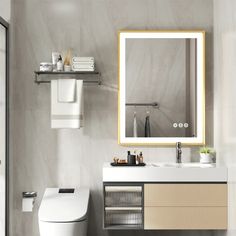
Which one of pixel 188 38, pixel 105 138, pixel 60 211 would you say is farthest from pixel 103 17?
pixel 60 211

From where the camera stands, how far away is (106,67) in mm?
4207

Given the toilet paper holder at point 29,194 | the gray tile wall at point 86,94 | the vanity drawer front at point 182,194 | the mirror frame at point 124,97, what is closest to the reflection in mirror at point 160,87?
the mirror frame at point 124,97

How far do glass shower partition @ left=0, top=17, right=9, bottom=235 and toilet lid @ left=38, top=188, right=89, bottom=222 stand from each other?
14.2 inches

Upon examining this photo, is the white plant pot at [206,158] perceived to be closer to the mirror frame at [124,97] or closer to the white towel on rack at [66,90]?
the mirror frame at [124,97]

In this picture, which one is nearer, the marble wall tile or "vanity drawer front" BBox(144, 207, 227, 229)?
the marble wall tile

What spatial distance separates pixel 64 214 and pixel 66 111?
2.90ft

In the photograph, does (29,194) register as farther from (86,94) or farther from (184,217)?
(184,217)

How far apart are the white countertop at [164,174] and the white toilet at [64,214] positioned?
0.31m

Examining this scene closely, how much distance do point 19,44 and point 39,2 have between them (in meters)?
0.41

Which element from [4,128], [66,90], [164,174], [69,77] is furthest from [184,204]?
[4,128]

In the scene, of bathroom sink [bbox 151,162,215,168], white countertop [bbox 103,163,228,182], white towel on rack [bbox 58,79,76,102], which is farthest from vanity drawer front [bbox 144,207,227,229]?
white towel on rack [bbox 58,79,76,102]

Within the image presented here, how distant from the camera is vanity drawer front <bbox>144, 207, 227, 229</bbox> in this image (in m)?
3.77

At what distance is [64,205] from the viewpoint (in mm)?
3723

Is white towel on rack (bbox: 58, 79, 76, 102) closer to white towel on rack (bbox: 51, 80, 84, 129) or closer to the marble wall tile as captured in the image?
white towel on rack (bbox: 51, 80, 84, 129)
